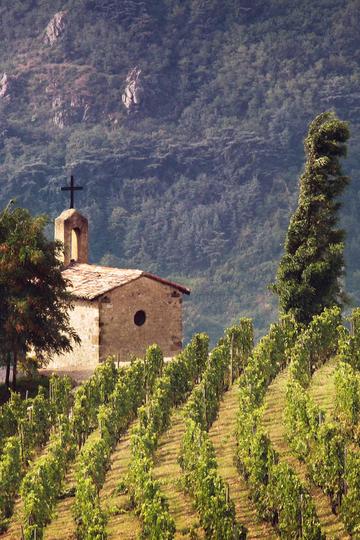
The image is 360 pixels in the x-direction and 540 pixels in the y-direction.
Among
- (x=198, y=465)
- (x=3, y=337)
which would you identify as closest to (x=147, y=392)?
(x=3, y=337)

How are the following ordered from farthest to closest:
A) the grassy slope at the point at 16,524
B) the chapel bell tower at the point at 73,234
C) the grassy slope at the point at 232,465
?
the chapel bell tower at the point at 73,234 → the grassy slope at the point at 16,524 → the grassy slope at the point at 232,465

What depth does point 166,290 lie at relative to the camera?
2008 inches

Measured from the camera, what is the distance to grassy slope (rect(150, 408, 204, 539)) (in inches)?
1152

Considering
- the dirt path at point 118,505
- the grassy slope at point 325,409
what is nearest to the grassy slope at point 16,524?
the dirt path at point 118,505

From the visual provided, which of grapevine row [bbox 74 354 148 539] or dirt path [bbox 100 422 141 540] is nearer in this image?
grapevine row [bbox 74 354 148 539]

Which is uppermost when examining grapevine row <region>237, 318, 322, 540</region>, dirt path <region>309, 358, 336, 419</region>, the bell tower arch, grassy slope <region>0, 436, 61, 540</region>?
the bell tower arch

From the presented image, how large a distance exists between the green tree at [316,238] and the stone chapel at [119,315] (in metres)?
4.15

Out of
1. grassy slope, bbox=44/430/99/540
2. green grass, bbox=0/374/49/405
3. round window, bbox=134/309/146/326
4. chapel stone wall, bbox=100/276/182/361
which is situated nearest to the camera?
grassy slope, bbox=44/430/99/540

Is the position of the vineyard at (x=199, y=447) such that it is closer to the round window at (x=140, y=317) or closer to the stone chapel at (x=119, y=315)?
the stone chapel at (x=119, y=315)

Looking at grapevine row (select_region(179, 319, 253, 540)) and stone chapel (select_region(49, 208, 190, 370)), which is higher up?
stone chapel (select_region(49, 208, 190, 370))

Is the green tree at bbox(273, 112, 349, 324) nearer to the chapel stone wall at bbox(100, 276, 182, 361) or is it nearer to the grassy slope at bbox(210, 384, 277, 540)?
the chapel stone wall at bbox(100, 276, 182, 361)

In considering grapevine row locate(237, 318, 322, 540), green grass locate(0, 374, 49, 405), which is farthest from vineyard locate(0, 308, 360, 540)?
green grass locate(0, 374, 49, 405)

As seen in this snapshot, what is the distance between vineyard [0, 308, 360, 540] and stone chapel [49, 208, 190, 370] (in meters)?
4.92

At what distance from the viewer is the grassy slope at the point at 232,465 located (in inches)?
1137
